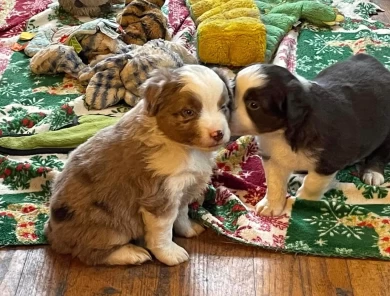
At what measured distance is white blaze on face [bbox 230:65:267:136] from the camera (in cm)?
205

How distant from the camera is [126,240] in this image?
213 cm

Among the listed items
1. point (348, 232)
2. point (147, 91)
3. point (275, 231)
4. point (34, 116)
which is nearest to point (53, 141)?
point (34, 116)

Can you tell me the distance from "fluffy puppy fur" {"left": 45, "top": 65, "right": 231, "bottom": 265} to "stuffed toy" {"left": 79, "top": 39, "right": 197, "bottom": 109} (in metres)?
0.87

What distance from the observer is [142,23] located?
11.2 feet

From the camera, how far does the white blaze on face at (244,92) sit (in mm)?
2051

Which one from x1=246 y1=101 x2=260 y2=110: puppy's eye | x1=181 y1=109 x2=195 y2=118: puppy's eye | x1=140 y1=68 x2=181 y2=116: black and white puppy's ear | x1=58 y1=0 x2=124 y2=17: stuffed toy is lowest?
x1=58 y1=0 x2=124 y2=17: stuffed toy

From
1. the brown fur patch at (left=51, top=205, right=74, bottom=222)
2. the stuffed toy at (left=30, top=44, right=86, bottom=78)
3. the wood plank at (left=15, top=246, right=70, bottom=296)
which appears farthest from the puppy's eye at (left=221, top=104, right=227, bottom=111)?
the stuffed toy at (left=30, top=44, right=86, bottom=78)

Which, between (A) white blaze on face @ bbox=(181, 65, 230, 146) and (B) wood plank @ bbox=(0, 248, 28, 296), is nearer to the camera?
(A) white blaze on face @ bbox=(181, 65, 230, 146)

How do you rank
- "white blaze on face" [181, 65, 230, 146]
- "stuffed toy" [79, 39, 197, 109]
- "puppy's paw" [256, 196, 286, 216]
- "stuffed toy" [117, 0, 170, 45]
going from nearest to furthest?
"white blaze on face" [181, 65, 230, 146]
"puppy's paw" [256, 196, 286, 216]
"stuffed toy" [79, 39, 197, 109]
"stuffed toy" [117, 0, 170, 45]

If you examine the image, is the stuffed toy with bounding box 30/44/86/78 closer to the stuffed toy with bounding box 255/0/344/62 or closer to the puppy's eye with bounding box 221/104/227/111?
the stuffed toy with bounding box 255/0/344/62

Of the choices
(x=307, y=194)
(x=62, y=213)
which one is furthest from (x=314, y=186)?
(x=62, y=213)

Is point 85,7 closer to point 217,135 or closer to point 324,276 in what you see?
point 217,135

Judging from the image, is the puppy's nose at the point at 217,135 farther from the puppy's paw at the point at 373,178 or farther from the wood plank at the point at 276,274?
the puppy's paw at the point at 373,178

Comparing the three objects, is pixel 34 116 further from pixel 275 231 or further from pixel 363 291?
pixel 363 291
